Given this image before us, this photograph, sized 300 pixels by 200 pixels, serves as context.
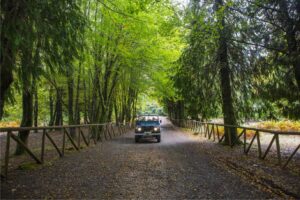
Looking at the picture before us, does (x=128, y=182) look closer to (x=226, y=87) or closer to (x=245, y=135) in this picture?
(x=245, y=135)

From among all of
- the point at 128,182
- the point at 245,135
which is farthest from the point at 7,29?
the point at 245,135

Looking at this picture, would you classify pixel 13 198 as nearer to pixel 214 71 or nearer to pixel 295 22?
pixel 295 22

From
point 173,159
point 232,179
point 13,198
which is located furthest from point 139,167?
point 13,198

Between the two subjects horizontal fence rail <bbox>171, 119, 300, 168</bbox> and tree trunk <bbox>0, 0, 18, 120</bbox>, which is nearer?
tree trunk <bbox>0, 0, 18, 120</bbox>

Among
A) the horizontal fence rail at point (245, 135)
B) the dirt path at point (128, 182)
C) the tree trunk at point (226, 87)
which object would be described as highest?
the tree trunk at point (226, 87)

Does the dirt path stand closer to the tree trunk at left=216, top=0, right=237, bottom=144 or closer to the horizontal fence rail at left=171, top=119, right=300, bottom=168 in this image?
the horizontal fence rail at left=171, top=119, right=300, bottom=168

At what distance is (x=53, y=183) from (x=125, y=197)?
228 centimetres

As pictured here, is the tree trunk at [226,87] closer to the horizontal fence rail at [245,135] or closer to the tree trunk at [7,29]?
the horizontal fence rail at [245,135]

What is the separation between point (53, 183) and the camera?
323 inches

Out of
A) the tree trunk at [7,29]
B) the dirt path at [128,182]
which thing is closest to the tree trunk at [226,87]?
the dirt path at [128,182]

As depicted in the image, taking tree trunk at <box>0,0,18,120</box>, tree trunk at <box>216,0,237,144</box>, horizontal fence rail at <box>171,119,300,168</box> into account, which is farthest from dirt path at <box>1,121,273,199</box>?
tree trunk at <box>216,0,237,144</box>

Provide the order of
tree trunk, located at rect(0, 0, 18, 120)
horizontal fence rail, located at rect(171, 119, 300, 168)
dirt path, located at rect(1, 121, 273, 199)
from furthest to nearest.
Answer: horizontal fence rail, located at rect(171, 119, 300, 168) → dirt path, located at rect(1, 121, 273, 199) → tree trunk, located at rect(0, 0, 18, 120)

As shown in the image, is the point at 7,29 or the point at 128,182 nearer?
the point at 7,29

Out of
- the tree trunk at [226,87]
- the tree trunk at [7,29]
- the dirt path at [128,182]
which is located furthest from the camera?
the tree trunk at [226,87]
